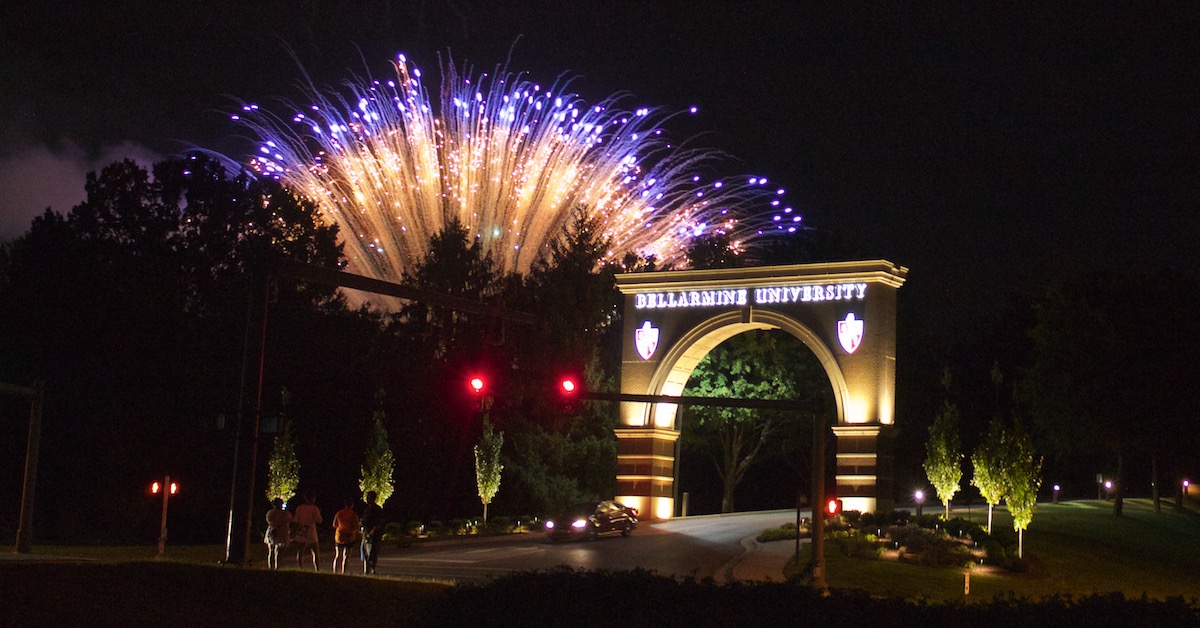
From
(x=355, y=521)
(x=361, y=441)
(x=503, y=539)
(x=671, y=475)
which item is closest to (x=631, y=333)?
(x=671, y=475)

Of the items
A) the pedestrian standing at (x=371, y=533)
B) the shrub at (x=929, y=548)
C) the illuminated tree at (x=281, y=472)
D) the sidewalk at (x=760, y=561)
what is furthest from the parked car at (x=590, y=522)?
the pedestrian standing at (x=371, y=533)

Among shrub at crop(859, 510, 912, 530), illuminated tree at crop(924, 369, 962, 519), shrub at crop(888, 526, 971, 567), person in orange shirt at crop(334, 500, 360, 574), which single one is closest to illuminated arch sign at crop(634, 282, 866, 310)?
illuminated tree at crop(924, 369, 962, 519)

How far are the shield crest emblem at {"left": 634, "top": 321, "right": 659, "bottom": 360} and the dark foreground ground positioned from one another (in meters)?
29.5

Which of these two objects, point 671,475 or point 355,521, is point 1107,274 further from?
point 355,521

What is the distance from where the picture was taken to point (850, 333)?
148ft

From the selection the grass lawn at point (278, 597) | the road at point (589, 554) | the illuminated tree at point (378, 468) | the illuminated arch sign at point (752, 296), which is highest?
the illuminated arch sign at point (752, 296)

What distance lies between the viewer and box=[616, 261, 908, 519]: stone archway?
145 feet

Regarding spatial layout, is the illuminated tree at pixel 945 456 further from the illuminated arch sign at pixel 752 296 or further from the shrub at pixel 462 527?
the shrub at pixel 462 527

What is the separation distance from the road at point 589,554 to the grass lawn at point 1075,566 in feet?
11.4

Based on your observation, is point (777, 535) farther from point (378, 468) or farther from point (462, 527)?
point (378, 468)

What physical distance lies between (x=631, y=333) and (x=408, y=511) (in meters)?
14.4

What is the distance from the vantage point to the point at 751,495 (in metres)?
75.6

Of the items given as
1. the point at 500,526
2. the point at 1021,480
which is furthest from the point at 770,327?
the point at 500,526

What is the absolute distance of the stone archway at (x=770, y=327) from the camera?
44.3m
